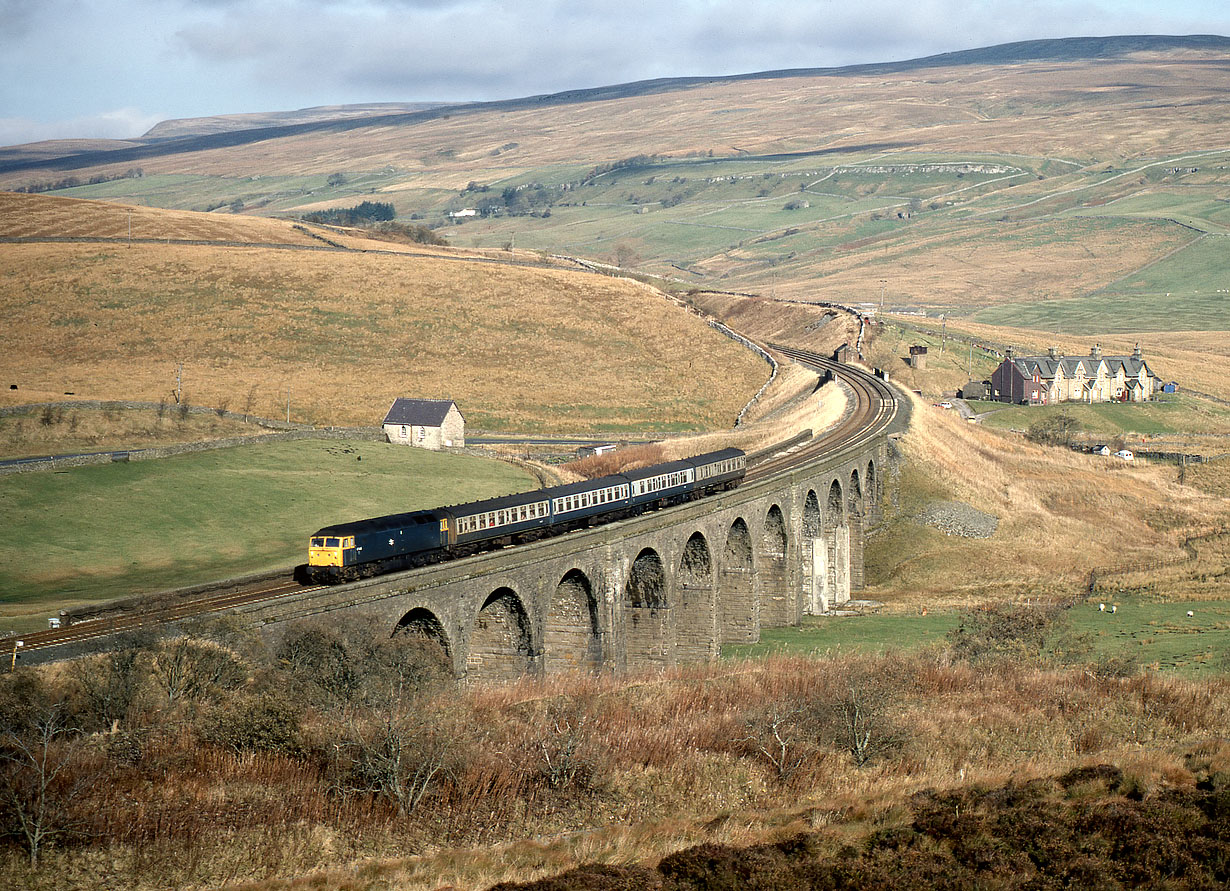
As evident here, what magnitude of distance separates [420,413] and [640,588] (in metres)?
54.7

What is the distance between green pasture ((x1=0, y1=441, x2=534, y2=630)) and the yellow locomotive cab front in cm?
1071

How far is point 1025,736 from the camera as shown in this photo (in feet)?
127

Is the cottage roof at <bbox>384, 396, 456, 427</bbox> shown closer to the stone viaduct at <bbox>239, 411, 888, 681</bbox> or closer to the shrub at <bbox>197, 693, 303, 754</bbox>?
the stone viaduct at <bbox>239, 411, 888, 681</bbox>

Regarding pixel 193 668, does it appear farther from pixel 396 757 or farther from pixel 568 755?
pixel 568 755

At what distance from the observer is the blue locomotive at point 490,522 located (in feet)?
142

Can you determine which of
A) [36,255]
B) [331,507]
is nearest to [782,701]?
[331,507]

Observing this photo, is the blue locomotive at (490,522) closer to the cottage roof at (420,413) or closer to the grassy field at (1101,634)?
the grassy field at (1101,634)

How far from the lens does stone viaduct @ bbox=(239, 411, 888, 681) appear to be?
4172cm

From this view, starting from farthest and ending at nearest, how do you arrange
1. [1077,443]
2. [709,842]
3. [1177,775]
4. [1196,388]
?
[1196,388] < [1077,443] < [1177,775] < [709,842]

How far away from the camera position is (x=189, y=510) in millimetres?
70438

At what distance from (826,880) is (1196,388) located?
6160 inches

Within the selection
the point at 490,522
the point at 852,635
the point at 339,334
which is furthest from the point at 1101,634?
the point at 339,334

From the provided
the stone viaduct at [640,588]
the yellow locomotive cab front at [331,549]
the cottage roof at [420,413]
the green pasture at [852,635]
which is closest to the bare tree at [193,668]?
the stone viaduct at [640,588]

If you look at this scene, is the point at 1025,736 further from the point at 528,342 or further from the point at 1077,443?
the point at 528,342
